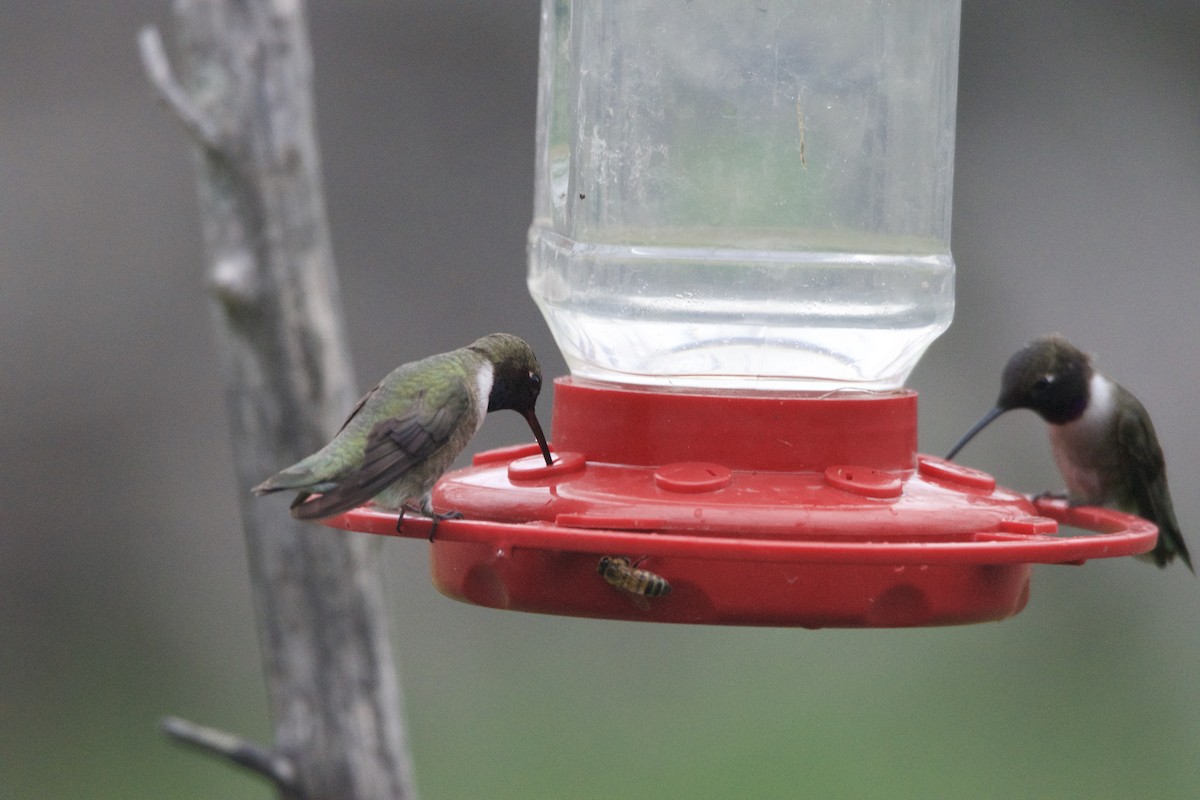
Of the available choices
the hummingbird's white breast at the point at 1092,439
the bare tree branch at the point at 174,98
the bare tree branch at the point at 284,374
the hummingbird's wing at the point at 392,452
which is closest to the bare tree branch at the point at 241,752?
the bare tree branch at the point at 284,374

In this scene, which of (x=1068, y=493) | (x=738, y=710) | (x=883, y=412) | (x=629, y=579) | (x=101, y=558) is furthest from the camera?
(x=738, y=710)

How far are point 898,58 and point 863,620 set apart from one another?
161cm

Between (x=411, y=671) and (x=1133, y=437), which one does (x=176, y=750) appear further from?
(x=1133, y=437)

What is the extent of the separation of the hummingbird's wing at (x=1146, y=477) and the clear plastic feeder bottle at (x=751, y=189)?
1.10 m

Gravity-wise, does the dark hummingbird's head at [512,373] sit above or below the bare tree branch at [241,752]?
above

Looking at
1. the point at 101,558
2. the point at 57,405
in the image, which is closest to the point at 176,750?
the point at 101,558

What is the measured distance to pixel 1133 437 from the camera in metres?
4.38

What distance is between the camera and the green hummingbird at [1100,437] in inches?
168

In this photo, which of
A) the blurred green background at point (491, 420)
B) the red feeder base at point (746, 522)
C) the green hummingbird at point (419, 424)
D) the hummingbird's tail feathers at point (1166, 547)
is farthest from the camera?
the blurred green background at point (491, 420)

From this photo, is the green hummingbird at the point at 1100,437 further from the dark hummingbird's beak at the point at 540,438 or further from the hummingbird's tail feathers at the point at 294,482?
the hummingbird's tail feathers at the point at 294,482

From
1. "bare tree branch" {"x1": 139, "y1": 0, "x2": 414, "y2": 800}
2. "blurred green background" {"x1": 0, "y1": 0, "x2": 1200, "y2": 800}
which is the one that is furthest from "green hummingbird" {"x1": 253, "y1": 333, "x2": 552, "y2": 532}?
"blurred green background" {"x1": 0, "y1": 0, "x2": 1200, "y2": 800}

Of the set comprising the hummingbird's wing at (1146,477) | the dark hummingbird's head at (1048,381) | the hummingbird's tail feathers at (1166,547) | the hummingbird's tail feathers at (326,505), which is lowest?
the hummingbird's tail feathers at (1166,547)

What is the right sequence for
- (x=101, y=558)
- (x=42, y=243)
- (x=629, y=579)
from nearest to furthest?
(x=629, y=579) < (x=42, y=243) < (x=101, y=558)

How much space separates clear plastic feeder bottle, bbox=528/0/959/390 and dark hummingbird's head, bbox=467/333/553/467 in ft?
0.90
